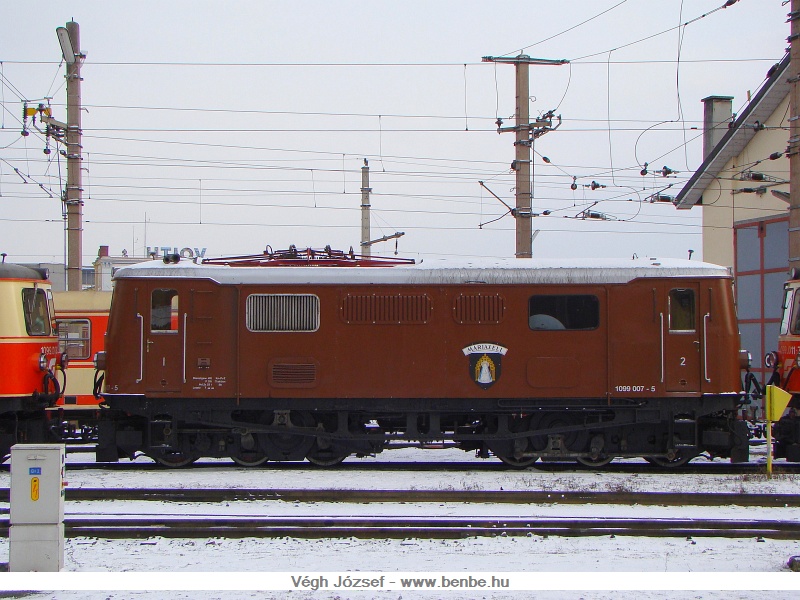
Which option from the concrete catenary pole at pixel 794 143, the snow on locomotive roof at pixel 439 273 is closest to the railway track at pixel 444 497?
the snow on locomotive roof at pixel 439 273

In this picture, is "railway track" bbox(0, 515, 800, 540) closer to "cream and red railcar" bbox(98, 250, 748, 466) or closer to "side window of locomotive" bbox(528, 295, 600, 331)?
"cream and red railcar" bbox(98, 250, 748, 466)

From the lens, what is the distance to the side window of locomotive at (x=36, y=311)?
45.0 ft

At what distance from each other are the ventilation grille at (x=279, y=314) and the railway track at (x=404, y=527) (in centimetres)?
435

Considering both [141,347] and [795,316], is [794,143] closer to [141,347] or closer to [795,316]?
[795,316]

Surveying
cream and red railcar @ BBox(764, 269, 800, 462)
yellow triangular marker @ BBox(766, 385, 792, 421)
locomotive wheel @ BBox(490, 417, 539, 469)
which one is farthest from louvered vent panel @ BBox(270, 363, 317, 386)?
cream and red railcar @ BBox(764, 269, 800, 462)

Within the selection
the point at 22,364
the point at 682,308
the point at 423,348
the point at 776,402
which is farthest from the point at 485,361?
the point at 22,364

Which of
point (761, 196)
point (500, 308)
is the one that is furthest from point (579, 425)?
point (761, 196)

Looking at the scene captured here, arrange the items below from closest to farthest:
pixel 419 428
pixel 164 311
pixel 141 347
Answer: pixel 141 347 < pixel 164 311 < pixel 419 428

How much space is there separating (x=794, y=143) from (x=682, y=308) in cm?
506

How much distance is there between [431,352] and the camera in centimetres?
1327

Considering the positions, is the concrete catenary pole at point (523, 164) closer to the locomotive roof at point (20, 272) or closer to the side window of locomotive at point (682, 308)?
the side window of locomotive at point (682, 308)

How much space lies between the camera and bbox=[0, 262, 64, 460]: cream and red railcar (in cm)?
1319

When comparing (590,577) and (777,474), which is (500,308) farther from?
(590,577)

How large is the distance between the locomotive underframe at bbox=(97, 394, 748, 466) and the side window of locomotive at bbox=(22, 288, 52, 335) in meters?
1.95
